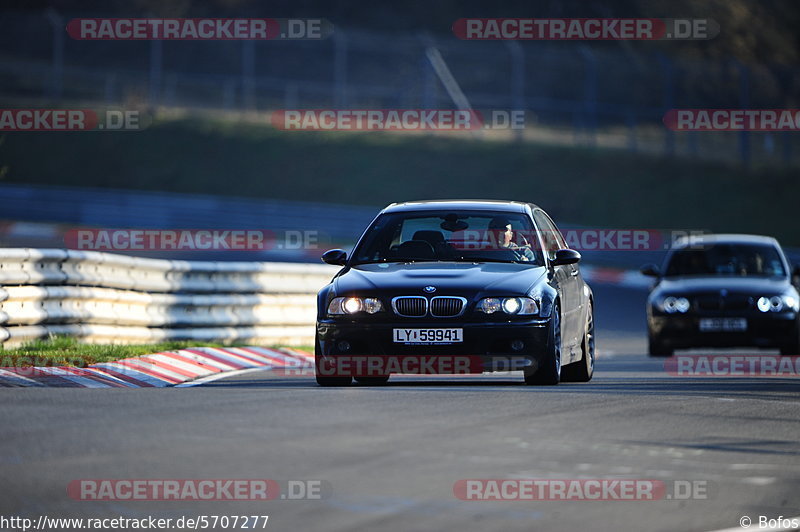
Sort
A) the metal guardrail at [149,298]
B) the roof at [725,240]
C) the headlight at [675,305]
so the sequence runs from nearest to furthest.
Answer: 1. the metal guardrail at [149,298]
2. the headlight at [675,305]
3. the roof at [725,240]

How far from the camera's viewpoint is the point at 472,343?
12.4 meters

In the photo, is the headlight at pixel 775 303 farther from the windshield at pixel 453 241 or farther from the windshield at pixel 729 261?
the windshield at pixel 453 241

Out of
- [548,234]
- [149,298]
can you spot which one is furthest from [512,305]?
[149,298]

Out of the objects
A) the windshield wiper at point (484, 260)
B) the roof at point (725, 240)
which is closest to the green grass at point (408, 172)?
the roof at point (725, 240)

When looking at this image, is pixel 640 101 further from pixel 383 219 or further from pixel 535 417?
pixel 535 417

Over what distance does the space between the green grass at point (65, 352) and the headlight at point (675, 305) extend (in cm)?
579

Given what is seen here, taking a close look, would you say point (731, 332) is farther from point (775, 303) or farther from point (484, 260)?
point (484, 260)

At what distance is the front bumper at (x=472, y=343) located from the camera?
40.6 feet

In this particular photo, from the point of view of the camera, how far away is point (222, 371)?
1502 centimetres

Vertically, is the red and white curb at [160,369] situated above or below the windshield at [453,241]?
below

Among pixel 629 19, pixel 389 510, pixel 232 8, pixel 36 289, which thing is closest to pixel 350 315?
pixel 36 289

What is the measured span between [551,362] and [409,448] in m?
4.46

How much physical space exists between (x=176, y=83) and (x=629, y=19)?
84.8 ft

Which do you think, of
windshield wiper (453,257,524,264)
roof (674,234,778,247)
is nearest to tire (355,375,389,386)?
windshield wiper (453,257,524,264)
